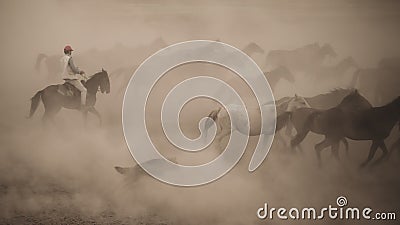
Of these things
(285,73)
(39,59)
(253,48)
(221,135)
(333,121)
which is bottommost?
(221,135)

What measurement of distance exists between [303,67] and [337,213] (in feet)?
3.30

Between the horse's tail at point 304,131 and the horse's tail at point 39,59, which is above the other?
the horse's tail at point 39,59

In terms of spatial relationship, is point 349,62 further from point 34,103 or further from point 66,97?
point 34,103

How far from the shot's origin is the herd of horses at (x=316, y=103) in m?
3.54

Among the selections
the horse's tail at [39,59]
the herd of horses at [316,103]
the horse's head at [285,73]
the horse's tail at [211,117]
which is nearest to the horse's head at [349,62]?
the herd of horses at [316,103]

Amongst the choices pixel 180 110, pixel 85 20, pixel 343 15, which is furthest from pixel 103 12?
pixel 343 15

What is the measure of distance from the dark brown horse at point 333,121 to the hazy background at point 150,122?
7cm

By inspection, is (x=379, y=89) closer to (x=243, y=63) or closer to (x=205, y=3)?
(x=243, y=63)

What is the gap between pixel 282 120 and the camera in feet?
11.7

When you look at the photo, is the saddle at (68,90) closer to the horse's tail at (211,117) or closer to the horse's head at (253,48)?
the horse's tail at (211,117)

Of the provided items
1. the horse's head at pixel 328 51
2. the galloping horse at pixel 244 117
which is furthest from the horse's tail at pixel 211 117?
the horse's head at pixel 328 51

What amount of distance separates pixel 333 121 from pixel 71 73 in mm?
1795

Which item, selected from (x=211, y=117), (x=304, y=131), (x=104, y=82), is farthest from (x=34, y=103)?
(x=304, y=131)

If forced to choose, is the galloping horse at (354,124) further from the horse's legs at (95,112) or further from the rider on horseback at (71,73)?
the rider on horseback at (71,73)
